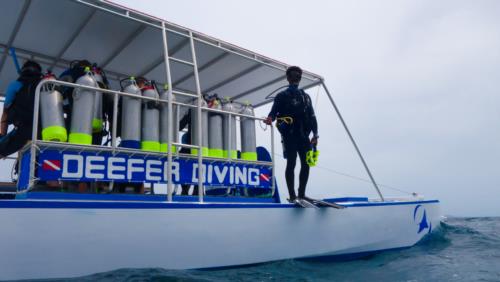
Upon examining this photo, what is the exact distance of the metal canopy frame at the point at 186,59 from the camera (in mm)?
3990

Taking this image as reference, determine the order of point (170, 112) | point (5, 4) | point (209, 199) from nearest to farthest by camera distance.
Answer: point (170, 112)
point (5, 4)
point (209, 199)

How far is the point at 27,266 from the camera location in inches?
112

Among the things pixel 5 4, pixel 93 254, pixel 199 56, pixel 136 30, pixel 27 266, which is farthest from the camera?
pixel 199 56

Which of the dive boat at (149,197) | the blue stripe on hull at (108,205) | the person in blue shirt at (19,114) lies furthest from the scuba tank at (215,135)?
the person in blue shirt at (19,114)

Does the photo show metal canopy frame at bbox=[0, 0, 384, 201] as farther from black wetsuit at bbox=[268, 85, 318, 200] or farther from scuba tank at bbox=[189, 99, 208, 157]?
black wetsuit at bbox=[268, 85, 318, 200]

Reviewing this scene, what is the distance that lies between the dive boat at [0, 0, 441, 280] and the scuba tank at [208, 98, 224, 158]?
0.10 m

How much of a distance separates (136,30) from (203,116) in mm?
1570

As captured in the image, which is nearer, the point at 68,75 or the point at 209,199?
the point at 68,75

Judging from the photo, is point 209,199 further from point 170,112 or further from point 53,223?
point 53,223

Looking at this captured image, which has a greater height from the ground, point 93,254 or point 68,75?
point 68,75

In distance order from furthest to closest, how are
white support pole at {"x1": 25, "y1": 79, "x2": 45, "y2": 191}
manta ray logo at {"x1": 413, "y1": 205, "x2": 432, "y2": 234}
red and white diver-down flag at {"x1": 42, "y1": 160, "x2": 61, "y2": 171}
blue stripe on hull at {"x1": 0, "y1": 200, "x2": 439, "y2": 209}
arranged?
manta ray logo at {"x1": 413, "y1": 205, "x2": 432, "y2": 234} → red and white diver-down flag at {"x1": 42, "y1": 160, "x2": 61, "y2": 171} → white support pole at {"x1": 25, "y1": 79, "x2": 45, "y2": 191} → blue stripe on hull at {"x1": 0, "y1": 200, "x2": 439, "y2": 209}

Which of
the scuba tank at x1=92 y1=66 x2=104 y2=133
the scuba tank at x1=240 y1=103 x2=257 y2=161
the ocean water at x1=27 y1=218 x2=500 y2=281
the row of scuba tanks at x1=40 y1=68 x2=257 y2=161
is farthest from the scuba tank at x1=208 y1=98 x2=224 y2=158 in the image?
the ocean water at x1=27 y1=218 x2=500 y2=281

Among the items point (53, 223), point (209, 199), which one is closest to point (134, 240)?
point (53, 223)

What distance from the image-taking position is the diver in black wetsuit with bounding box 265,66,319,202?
4738mm
